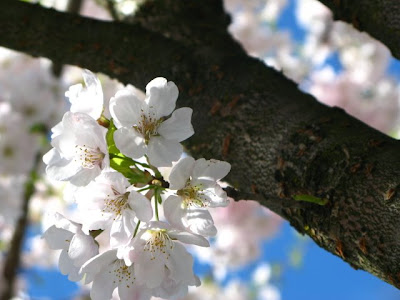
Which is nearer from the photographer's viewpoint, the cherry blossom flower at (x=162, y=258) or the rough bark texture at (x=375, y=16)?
the cherry blossom flower at (x=162, y=258)

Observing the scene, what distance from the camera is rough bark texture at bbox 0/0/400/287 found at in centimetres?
75

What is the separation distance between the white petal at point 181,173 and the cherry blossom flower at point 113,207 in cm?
5

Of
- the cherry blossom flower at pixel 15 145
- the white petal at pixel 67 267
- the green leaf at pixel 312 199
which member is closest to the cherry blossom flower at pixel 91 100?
the white petal at pixel 67 267

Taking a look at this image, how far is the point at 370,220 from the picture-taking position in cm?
73

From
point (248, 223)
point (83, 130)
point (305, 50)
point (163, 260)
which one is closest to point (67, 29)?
point (83, 130)

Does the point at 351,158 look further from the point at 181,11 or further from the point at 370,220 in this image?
the point at 181,11

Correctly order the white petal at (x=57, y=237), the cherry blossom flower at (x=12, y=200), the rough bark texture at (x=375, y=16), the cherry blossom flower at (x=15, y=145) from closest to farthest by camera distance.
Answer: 1. the white petal at (x=57, y=237)
2. the rough bark texture at (x=375, y=16)
3. the cherry blossom flower at (x=15, y=145)
4. the cherry blossom flower at (x=12, y=200)

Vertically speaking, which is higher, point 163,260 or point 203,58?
point 203,58

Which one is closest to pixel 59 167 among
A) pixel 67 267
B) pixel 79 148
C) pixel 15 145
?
pixel 79 148

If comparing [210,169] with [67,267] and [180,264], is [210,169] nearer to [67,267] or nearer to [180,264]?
[180,264]

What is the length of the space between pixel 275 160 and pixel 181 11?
0.63 meters

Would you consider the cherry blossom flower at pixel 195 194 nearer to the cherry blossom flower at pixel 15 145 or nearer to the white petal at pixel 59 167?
the white petal at pixel 59 167

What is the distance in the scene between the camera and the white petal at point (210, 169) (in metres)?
0.68

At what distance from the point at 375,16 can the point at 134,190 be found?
0.58 m
